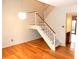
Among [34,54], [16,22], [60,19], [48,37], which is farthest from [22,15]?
[34,54]

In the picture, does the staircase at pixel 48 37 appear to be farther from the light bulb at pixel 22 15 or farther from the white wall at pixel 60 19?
the light bulb at pixel 22 15

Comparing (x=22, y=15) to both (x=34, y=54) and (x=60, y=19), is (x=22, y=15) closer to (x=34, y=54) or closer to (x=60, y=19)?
(x=60, y=19)

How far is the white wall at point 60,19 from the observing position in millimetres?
5630

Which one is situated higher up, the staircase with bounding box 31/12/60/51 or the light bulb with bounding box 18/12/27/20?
the light bulb with bounding box 18/12/27/20

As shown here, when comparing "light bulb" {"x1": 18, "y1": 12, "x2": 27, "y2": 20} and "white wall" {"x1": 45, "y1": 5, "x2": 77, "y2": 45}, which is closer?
"white wall" {"x1": 45, "y1": 5, "x2": 77, "y2": 45}

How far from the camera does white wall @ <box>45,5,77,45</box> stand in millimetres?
5630

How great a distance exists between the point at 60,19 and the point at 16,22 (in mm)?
2821

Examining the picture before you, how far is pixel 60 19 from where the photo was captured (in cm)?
604

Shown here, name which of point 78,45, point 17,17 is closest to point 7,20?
point 17,17

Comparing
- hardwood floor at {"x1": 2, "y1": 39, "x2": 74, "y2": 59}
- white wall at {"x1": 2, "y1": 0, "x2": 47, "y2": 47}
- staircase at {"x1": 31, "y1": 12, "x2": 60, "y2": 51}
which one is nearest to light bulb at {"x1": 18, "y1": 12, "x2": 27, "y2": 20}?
white wall at {"x1": 2, "y1": 0, "x2": 47, "y2": 47}

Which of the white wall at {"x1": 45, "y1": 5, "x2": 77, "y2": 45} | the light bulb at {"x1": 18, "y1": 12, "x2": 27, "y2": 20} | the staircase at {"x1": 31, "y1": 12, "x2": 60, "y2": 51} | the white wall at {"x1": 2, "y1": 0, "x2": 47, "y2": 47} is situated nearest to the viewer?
the staircase at {"x1": 31, "y1": 12, "x2": 60, "y2": 51}

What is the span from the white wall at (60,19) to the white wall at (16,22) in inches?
51.0

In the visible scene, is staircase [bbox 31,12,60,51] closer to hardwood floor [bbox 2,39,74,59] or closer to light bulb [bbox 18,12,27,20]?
hardwood floor [bbox 2,39,74,59]

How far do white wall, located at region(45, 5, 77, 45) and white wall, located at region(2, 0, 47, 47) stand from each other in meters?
1.30
